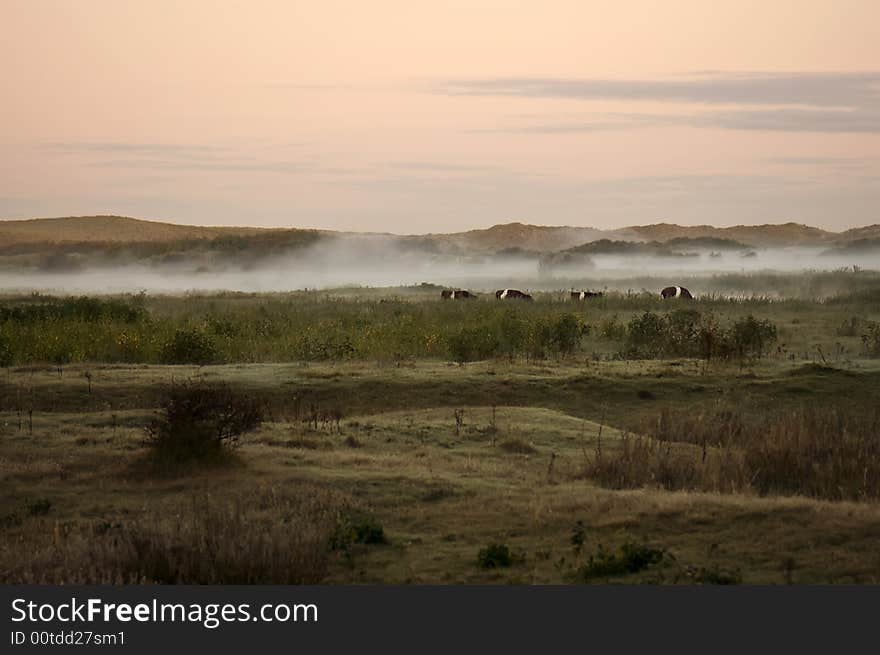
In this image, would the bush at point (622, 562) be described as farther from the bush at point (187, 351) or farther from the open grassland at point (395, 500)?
the bush at point (187, 351)

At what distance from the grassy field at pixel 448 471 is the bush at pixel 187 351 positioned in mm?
214

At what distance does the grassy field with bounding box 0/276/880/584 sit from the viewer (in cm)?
977

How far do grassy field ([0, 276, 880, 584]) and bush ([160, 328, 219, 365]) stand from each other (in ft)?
0.70

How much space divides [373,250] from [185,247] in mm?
20664

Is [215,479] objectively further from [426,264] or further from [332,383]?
[426,264]

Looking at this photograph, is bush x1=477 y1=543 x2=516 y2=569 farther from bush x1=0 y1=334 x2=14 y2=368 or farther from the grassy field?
bush x1=0 y1=334 x2=14 y2=368

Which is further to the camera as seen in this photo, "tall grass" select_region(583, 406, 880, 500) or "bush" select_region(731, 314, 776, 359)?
"bush" select_region(731, 314, 776, 359)

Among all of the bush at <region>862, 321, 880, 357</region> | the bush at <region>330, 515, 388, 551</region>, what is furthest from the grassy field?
the bush at <region>862, 321, 880, 357</region>

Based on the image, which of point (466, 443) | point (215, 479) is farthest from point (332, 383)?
point (215, 479)

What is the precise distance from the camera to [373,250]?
394 feet

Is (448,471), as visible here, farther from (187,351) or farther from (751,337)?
(751,337)

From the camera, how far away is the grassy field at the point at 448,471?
32.0 ft

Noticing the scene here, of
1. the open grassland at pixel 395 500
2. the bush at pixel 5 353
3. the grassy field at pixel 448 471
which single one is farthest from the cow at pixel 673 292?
the bush at pixel 5 353

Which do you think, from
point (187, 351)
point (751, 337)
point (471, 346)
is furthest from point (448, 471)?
point (751, 337)
